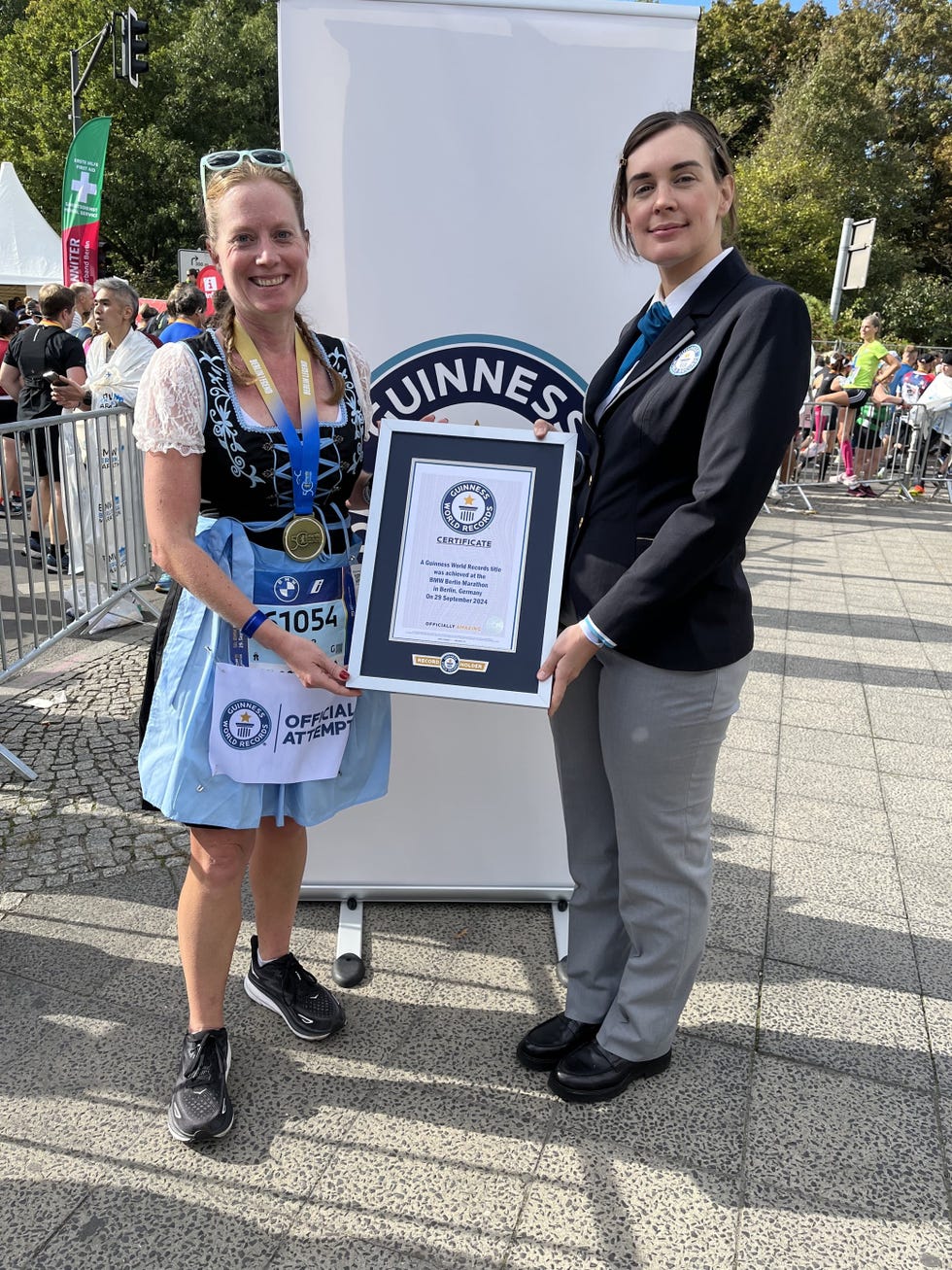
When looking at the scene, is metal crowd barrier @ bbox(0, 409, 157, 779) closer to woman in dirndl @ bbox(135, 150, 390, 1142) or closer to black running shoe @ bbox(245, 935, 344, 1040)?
black running shoe @ bbox(245, 935, 344, 1040)

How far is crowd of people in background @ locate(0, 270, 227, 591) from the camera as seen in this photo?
5.95 metres

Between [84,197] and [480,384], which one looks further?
[84,197]

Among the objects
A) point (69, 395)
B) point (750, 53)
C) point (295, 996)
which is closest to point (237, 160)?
point (295, 996)

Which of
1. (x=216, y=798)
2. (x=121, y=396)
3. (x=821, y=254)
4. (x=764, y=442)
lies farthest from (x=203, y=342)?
(x=821, y=254)

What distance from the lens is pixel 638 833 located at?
207 cm

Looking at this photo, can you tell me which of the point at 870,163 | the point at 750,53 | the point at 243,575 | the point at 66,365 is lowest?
the point at 243,575

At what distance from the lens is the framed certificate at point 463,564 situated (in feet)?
6.42

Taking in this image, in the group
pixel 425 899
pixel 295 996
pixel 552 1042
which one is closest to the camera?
pixel 552 1042

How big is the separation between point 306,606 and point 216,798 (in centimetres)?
46

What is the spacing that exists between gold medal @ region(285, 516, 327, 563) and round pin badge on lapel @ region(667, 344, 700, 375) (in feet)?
2.64

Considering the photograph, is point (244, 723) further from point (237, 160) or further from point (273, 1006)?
point (237, 160)

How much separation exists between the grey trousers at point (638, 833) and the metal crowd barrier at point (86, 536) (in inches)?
123

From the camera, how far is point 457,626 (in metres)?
1.98

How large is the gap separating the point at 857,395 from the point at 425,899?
10963 millimetres
